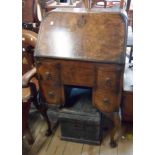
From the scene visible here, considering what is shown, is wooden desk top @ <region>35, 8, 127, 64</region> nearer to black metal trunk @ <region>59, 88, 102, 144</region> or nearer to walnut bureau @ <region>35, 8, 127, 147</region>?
walnut bureau @ <region>35, 8, 127, 147</region>

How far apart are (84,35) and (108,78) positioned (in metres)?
0.34

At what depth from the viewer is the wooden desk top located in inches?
53.7

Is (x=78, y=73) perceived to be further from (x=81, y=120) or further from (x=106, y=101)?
(x=81, y=120)

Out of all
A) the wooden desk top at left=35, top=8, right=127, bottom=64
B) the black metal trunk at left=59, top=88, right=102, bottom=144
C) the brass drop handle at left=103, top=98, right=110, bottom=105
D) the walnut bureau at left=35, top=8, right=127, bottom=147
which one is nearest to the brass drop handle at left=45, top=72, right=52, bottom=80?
the walnut bureau at left=35, top=8, right=127, bottom=147

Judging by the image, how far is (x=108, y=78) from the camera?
1.41 meters

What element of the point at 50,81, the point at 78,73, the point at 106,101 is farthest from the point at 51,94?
the point at 106,101

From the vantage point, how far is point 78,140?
1.86 metres

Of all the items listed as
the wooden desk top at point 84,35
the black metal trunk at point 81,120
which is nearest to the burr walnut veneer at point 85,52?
the wooden desk top at point 84,35

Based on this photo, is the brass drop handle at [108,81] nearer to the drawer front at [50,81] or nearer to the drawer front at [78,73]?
the drawer front at [78,73]

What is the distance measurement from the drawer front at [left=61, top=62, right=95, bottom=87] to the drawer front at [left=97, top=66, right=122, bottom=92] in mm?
49
